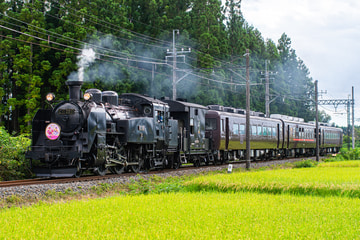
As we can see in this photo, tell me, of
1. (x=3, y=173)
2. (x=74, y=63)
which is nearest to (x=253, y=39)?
(x=74, y=63)

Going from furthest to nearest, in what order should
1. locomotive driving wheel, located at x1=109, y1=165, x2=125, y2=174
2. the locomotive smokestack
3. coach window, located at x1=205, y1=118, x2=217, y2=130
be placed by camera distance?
coach window, located at x1=205, y1=118, x2=217, y2=130 → locomotive driving wheel, located at x1=109, y1=165, x2=125, y2=174 → the locomotive smokestack

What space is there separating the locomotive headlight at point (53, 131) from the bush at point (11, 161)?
1944mm

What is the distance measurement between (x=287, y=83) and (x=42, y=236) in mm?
85193

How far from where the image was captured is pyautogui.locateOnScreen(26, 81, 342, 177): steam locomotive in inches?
646

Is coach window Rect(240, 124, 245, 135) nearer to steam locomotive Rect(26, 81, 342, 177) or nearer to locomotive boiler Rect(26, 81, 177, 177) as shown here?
steam locomotive Rect(26, 81, 342, 177)

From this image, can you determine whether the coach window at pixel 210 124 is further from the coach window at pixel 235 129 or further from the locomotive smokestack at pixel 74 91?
the locomotive smokestack at pixel 74 91

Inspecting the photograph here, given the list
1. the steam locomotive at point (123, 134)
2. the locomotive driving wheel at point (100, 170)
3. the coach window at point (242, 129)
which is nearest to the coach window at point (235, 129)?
the steam locomotive at point (123, 134)

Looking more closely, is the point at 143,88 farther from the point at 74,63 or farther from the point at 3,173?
the point at 3,173

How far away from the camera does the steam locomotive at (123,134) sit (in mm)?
16406

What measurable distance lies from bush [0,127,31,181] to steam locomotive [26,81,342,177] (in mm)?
543

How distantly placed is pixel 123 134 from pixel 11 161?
4482mm

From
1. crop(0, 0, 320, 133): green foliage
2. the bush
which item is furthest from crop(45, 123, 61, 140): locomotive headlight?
crop(0, 0, 320, 133): green foliage

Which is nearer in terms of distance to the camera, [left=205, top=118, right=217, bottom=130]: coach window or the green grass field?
the green grass field

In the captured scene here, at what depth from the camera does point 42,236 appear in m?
6.18
